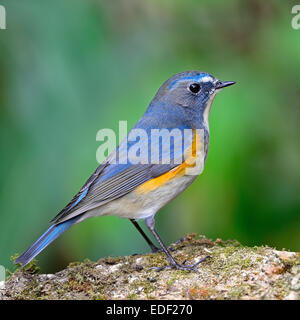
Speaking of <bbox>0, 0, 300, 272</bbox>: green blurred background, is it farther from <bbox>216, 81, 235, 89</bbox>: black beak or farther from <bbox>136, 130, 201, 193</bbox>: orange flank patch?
<bbox>136, 130, 201, 193</bbox>: orange flank patch

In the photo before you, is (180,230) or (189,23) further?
(189,23)

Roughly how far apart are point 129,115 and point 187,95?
2.16ft

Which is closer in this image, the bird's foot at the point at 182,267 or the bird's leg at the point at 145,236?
the bird's foot at the point at 182,267

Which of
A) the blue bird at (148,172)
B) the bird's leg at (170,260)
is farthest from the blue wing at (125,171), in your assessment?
the bird's leg at (170,260)

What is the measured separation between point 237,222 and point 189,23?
184 cm

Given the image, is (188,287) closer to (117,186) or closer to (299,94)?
(117,186)

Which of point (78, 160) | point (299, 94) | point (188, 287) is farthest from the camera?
point (299, 94)

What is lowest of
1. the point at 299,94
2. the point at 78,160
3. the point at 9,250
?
the point at 9,250

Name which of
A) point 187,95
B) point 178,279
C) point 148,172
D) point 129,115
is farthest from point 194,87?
point 178,279

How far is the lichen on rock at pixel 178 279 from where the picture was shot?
4.27 m

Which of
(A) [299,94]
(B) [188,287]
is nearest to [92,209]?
(B) [188,287]

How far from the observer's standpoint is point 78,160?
17.7 feet

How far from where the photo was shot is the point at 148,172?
5316mm

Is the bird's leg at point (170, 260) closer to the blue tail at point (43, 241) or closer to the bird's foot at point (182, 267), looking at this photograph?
the bird's foot at point (182, 267)
